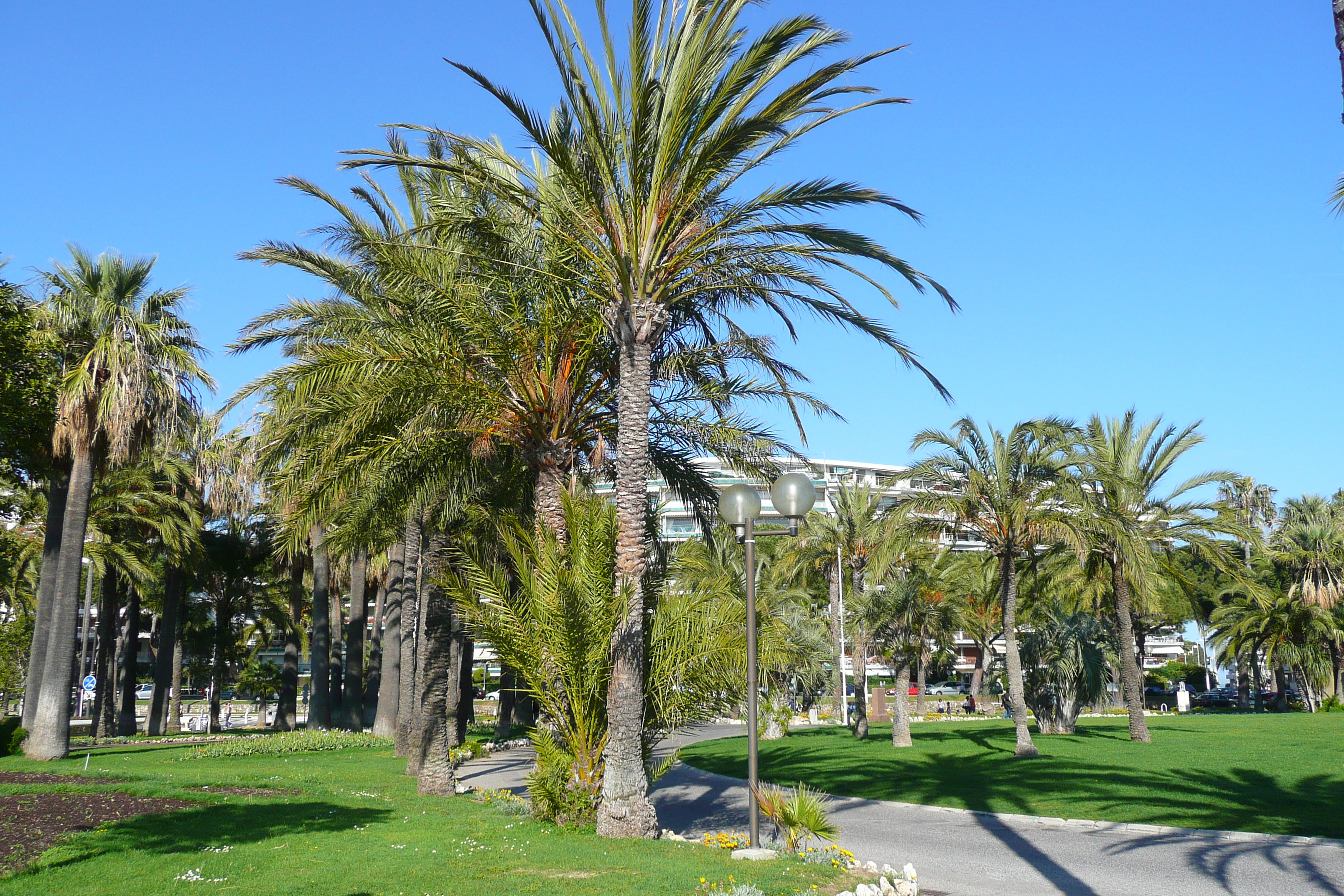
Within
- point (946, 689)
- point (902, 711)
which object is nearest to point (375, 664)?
point (902, 711)

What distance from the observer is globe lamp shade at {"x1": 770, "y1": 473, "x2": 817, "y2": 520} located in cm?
1038

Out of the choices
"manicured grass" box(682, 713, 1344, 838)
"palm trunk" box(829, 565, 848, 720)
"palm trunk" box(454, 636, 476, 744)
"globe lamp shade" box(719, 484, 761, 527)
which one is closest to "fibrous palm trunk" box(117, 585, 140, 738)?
"palm trunk" box(454, 636, 476, 744)

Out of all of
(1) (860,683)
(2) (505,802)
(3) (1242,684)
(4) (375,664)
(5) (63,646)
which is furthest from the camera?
(3) (1242,684)

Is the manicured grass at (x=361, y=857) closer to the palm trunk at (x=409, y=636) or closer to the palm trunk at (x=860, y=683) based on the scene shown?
the palm trunk at (x=409, y=636)

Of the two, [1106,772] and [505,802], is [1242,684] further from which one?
[505,802]

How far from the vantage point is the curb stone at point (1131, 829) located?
36.8ft

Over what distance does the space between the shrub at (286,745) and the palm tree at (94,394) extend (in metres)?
3.26

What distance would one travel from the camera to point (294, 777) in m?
18.1

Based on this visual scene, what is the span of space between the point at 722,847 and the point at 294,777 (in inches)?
427

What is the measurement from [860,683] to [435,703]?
16374mm

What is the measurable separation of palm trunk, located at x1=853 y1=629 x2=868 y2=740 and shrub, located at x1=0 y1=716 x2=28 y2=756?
2068 centimetres

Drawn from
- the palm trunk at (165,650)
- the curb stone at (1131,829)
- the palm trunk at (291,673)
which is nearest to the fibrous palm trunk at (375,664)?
the palm trunk at (291,673)

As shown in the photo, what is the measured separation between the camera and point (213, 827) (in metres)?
11.1

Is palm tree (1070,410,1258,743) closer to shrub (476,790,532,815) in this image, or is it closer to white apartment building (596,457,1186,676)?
white apartment building (596,457,1186,676)
